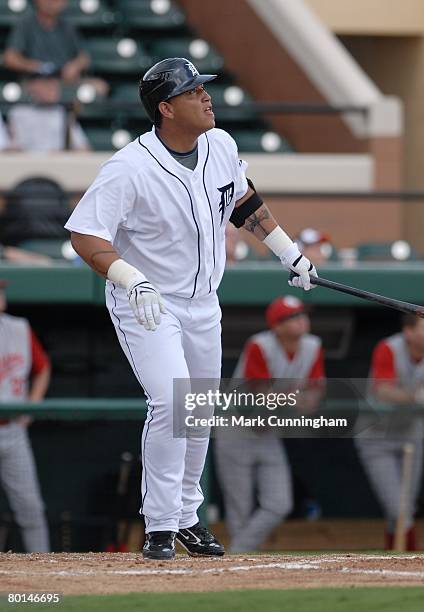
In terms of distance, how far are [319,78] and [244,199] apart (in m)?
6.13

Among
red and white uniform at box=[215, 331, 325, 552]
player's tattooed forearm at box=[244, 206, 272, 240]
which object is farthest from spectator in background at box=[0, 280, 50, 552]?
player's tattooed forearm at box=[244, 206, 272, 240]

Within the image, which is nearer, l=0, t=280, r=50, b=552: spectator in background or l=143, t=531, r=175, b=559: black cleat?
l=143, t=531, r=175, b=559: black cleat

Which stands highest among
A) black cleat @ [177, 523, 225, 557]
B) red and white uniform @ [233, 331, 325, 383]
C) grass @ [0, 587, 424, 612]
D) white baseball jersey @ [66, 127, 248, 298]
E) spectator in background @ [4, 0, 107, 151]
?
spectator in background @ [4, 0, 107, 151]

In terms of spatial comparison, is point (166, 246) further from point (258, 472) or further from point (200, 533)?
point (258, 472)

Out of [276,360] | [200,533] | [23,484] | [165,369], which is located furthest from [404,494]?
[165,369]

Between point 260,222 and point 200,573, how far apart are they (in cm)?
144

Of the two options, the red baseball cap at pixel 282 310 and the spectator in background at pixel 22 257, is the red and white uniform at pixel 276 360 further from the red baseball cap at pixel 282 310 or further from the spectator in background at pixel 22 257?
the spectator in background at pixel 22 257

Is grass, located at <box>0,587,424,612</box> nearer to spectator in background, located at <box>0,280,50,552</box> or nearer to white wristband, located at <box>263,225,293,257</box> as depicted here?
white wristband, located at <box>263,225,293,257</box>

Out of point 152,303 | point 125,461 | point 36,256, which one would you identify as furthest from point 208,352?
point 36,256

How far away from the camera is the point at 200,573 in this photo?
15.3 feet

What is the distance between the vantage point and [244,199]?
17.6 ft

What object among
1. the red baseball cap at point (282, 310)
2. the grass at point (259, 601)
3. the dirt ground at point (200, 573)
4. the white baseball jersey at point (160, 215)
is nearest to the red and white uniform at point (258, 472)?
the red baseball cap at point (282, 310)

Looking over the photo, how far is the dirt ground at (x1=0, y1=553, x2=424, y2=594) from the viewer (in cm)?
444

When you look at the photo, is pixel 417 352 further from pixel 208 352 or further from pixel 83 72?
pixel 83 72
